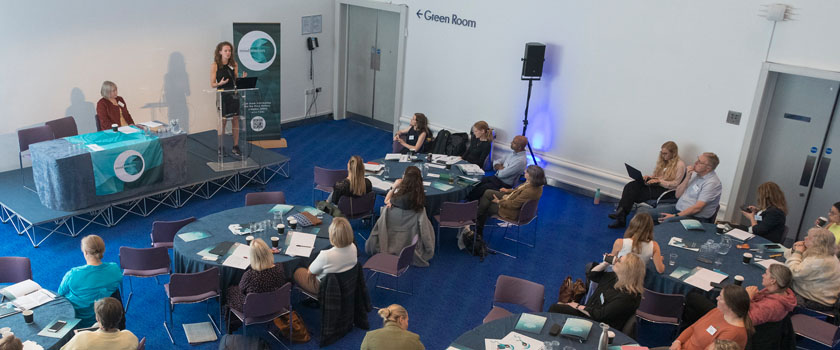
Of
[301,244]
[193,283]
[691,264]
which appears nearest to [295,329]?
[301,244]

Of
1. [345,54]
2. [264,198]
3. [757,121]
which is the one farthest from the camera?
[345,54]

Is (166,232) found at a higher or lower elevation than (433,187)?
lower

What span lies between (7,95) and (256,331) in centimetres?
557

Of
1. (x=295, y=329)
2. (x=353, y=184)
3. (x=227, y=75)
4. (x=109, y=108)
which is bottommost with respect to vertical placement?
(x=295, y=329)

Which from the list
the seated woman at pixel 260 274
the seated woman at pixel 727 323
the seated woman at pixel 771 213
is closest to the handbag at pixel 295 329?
the seated woman at pixel 260 274

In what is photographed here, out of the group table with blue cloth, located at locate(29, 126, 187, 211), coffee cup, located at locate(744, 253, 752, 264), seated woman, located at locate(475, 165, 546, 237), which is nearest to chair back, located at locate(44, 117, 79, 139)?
table with blue cloth, located at locate(29, 126, 187, 211)

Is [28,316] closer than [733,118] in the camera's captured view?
Yes

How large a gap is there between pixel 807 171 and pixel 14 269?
9011 millimetres

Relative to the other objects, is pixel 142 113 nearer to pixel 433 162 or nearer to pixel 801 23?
pixel 433 162

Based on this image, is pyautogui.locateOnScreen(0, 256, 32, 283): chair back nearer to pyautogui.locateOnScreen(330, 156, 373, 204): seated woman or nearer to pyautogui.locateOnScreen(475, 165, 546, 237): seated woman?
pyautogui.locateOnScreen(330, 156, 373, 204): seated woman

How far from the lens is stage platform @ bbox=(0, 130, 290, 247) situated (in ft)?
26.1

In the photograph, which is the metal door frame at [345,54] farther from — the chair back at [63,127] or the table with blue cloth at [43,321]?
the table with blue cloth at [43,321]

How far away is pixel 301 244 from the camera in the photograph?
21.1 ft

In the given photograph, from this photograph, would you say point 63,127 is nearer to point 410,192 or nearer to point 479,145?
point 410,192
